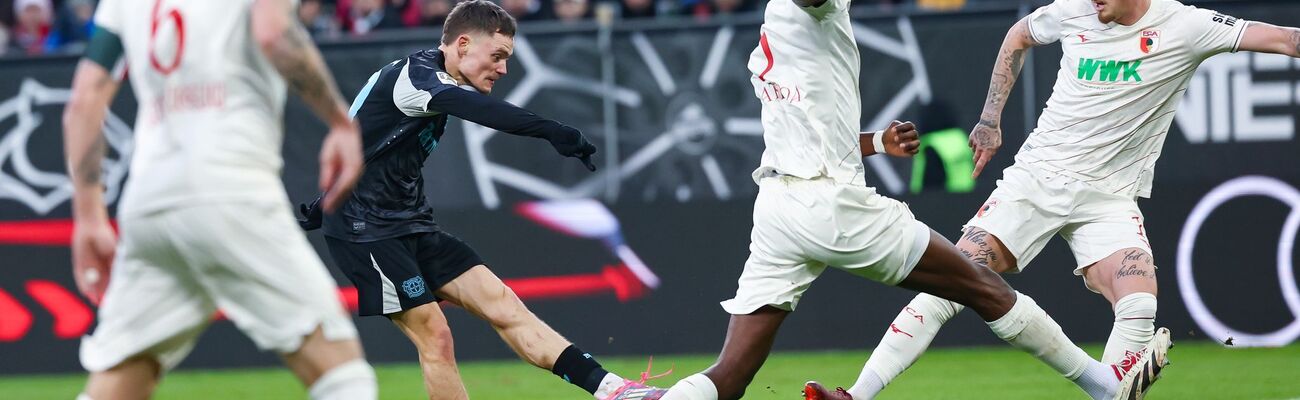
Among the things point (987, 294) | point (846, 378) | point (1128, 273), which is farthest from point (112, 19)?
point (846, 378)

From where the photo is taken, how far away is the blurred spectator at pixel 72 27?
13.0 meters

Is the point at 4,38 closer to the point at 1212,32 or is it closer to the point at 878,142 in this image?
the point at 878,142

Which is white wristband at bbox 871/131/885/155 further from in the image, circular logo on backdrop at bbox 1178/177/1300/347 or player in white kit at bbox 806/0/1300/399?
circular logo on backdrop at bbox 1178/177/1300/347

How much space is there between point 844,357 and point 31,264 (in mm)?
6007

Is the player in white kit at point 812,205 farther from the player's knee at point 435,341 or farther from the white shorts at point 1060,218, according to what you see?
the player's knee at point 435,341

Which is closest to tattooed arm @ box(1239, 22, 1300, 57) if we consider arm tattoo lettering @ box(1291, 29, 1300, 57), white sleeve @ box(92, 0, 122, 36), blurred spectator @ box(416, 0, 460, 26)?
arm tattoo lettering @ box(1291, 29, 1300, 57)

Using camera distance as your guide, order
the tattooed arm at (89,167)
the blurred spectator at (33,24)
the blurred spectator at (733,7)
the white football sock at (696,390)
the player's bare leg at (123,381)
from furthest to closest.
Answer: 1. the blurred spectator at (33,24)
2. the blurred spectator at (733,7)
3. the white football sock at (696,390)
4. the player's bare leg at (123,381)
5. the tattooed arm at (89,167)

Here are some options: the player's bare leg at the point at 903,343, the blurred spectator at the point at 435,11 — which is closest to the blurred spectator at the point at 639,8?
the blurred spectator at the point at 435,11

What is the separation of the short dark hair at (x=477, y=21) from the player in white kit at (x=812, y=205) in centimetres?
144

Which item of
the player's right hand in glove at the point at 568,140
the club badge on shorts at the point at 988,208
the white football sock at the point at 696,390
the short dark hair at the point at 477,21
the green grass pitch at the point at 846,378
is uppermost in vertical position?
the short dark hair at the point at 477,21

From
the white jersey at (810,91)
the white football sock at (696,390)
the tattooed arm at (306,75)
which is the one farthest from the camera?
the white football sock at (696,390)

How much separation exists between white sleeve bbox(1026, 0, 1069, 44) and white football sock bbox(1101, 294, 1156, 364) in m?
1.25

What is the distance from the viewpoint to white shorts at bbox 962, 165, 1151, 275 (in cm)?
644

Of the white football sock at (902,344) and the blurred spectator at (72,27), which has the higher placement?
the blurred spectator at (72,27)
